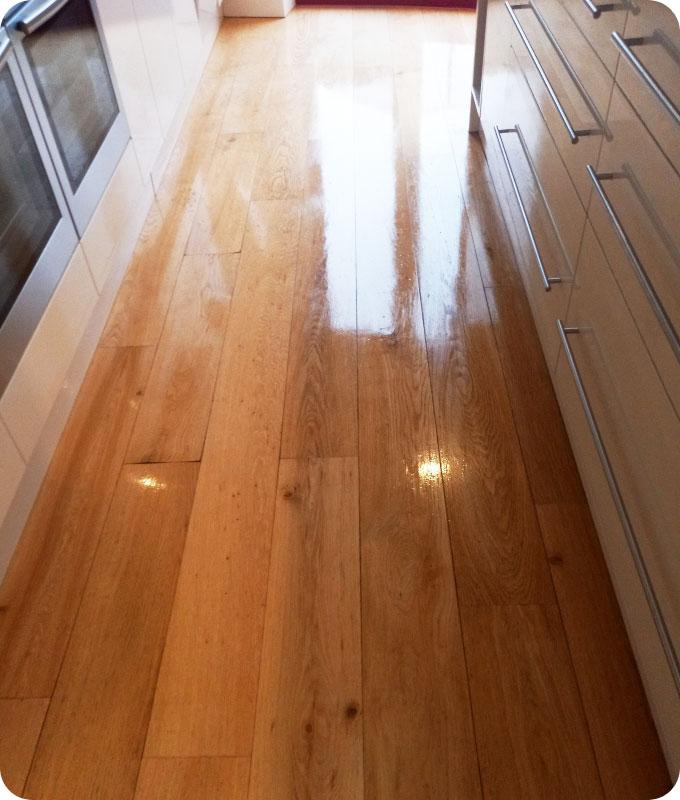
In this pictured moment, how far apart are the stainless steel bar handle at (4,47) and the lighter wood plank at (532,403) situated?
1.27 meters

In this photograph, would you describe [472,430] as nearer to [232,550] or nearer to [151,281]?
[232,550]

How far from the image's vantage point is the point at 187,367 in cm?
194

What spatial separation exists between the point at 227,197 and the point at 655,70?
1765 millimetres

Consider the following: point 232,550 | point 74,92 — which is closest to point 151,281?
point 74,92

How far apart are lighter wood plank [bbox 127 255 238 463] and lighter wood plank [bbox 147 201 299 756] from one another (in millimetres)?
35

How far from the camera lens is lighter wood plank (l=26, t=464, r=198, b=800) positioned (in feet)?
3.99

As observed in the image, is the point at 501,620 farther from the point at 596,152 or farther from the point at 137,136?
the point at 137,136

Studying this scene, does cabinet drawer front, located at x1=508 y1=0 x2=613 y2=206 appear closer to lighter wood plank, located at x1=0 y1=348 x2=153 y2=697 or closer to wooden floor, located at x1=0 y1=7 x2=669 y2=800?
wooden floor, located at x1=0 y1=7 x2=669 y2=800

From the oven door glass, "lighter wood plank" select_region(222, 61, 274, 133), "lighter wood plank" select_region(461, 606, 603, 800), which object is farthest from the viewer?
"lighter wood plank" select_region(222, 61, 274, 133)

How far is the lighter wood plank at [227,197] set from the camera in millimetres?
2385

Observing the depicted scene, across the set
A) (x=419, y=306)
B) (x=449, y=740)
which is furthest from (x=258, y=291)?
(x=449, y=740)

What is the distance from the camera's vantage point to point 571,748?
121 cm

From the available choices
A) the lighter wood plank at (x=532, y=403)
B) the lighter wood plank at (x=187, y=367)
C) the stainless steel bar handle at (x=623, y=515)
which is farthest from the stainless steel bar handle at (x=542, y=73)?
the lighter wood plank at (x=187, y=367)

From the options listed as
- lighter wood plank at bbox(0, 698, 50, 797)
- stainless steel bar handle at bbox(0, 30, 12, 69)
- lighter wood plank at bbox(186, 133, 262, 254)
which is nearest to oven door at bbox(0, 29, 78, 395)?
stainless steel bar handle at bbox(0, 30, 12, 69)
